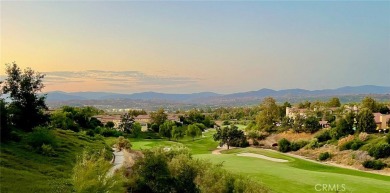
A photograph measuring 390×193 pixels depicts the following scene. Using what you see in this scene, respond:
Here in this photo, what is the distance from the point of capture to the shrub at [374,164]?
2472 inches

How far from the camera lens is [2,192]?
24.4 metres

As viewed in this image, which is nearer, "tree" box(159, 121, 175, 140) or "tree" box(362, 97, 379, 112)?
"tree" box(362, 97, 379, 112)

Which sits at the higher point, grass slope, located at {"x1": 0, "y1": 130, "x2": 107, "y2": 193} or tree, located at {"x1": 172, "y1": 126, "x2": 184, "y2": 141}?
grass slope, located at {"x1": 0, "y1": 130, "x2": 107, "y2": 193}

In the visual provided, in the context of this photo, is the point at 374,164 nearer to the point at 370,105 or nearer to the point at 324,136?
the point at 324,136

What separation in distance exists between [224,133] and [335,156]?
1147 inches

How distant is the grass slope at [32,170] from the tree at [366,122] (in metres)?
65.6

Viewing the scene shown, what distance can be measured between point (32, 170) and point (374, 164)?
51.9 meters

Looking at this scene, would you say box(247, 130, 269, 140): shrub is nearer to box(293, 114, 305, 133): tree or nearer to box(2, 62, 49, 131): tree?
box(293, 114, 305, 133): tree

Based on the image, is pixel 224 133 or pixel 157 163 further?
pixel 224 133

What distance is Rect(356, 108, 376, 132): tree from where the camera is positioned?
85.9m

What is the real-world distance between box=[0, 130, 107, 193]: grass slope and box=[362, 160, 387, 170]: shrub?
46.0 metres

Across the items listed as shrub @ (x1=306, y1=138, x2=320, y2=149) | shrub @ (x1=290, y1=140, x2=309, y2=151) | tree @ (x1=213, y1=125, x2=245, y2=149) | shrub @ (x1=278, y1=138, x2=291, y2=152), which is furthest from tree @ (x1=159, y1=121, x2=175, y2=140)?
shrub @ (x1=306, y1=138, x2=320, y2=149)

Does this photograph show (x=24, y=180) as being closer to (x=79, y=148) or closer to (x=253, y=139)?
(x=79, y=148)

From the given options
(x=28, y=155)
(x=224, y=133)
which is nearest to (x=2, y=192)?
(x=28, y=155)
